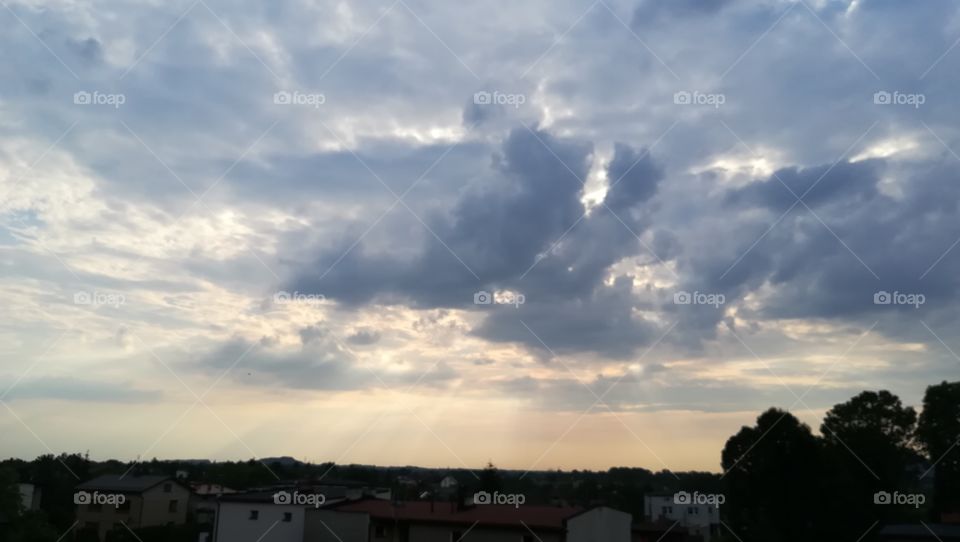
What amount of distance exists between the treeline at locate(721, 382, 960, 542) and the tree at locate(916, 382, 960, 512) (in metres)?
0.06

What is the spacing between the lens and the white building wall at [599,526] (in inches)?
1185

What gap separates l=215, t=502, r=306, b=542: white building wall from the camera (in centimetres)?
3306

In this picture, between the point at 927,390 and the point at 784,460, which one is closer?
the point at 784,460

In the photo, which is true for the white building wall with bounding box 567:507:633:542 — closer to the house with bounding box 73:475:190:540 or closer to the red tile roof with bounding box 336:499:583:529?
the red tile roof with bounding box 336:499:583:529

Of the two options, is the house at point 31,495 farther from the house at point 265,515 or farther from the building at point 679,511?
the building at point 679,511

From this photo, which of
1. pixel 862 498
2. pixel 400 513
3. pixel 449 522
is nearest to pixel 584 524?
pixel 449 522

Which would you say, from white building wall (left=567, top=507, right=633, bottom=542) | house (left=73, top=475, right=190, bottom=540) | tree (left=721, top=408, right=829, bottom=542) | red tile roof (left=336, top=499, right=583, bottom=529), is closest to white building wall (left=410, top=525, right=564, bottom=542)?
red tile roof (left=336, top=499, right=583, bottom=529)

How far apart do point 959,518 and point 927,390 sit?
12347mm

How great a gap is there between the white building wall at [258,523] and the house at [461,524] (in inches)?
31.9

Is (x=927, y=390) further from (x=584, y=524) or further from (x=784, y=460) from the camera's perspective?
(x=584, y=524)

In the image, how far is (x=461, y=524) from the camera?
30906mm

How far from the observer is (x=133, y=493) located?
45.2 metres

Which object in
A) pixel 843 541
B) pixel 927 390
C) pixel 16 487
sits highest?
pixel 927 390

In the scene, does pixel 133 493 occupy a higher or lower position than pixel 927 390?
lower
